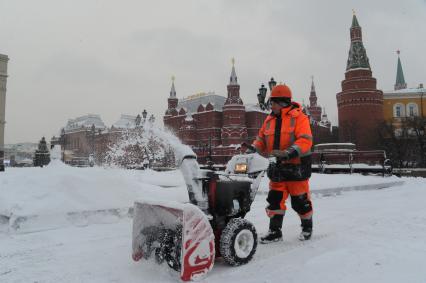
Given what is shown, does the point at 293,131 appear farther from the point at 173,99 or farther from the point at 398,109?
the point at 173,99

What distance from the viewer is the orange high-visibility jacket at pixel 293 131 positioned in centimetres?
388

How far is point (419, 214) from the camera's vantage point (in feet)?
19.1

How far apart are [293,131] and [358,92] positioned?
196 feet

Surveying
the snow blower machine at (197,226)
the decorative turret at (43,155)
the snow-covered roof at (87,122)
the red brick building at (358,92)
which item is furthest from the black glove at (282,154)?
the snow-covered roof at (87,122)

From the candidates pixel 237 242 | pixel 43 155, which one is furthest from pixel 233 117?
pixel 237 242

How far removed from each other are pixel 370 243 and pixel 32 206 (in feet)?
15.1

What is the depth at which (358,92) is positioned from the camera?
58219 millimetres

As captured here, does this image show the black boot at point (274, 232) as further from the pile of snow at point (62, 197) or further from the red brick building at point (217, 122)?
the red brick building at point (217, 122)

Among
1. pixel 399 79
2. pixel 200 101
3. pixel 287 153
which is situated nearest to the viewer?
pixel 287 153

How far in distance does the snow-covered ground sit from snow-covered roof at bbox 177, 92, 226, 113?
67257 millimetres

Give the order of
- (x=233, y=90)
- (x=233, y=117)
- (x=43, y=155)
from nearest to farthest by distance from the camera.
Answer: (x=43, y=155), (x=233, y=117), (x=233, y=90)

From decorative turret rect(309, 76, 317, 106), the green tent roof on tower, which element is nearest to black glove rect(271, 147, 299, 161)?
the green tent roof on tower

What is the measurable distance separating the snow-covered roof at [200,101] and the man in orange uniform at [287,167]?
2707 inches

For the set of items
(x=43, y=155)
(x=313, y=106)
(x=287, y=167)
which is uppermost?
(x=313, y=106)
